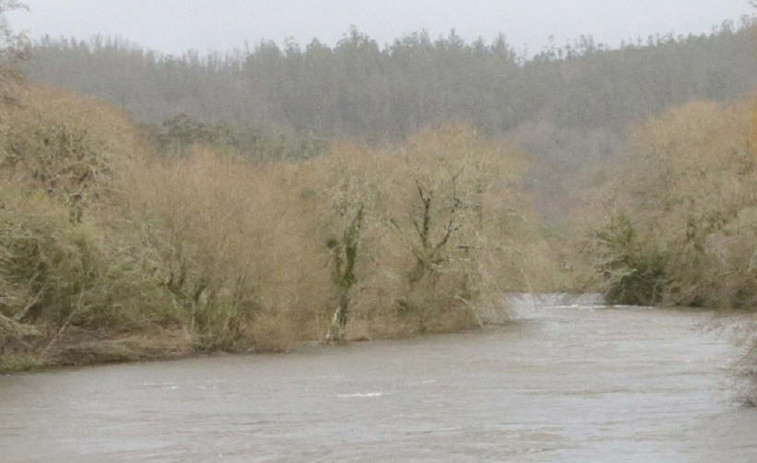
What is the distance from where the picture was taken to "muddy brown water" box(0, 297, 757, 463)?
25672 millimetres

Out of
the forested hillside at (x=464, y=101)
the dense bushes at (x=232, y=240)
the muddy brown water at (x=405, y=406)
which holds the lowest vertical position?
the muddy brown water at (x=405, y=406)

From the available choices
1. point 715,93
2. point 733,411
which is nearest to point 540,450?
point 733,411

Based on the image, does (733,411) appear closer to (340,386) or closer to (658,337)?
(340,386)

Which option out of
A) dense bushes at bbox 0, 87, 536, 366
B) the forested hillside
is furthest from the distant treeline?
dense bushes at bbox 0, 87, 536, 366

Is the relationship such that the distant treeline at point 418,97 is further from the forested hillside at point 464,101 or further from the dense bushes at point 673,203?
the dense bushes at point 673,203

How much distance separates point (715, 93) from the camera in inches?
6914

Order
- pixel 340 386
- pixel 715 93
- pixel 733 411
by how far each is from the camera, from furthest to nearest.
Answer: pixel 715 93 → pixel 340 386 → pixel 733 411

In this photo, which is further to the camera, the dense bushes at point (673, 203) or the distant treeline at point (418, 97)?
the distant treeline at point (418, 97)

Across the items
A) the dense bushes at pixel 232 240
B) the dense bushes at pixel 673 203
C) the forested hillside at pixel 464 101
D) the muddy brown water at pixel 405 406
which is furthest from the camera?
the forested hillside at pixel 464 101

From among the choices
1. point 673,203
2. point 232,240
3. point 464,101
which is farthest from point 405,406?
point 464,101

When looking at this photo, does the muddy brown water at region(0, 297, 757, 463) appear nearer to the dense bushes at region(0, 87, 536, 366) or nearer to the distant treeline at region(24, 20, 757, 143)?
the dense bushes at region(0, 87, 536, 366)

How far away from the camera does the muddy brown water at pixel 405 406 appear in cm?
2567

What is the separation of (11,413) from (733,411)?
18447mm

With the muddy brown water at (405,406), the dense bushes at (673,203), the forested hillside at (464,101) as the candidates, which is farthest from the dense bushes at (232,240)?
the forested hillside at (464,101)
